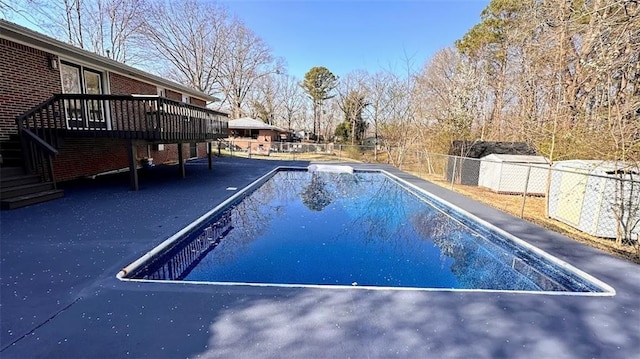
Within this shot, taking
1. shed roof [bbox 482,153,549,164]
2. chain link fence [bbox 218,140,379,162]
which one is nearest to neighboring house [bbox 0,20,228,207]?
shed roof [bbox 482,153,549,164]

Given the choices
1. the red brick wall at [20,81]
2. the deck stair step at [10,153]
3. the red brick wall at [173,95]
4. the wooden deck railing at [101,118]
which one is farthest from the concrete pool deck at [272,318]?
the red brick wall at [173,95]

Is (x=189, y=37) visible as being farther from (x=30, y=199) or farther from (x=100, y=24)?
(x=30, y=199)

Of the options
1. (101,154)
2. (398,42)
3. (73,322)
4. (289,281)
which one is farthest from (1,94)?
(398,42)

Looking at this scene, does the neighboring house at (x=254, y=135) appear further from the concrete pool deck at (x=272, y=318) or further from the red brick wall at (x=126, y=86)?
the concrete pool deck at (x=272, y=318)

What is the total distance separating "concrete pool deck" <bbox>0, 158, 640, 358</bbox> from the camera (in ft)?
6.70

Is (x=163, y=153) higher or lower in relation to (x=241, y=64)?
lower

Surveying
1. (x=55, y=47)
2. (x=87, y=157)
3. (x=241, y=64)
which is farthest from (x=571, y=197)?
(x=241, y=64)

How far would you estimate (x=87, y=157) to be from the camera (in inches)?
345

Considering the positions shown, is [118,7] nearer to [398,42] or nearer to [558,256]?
[398,42]

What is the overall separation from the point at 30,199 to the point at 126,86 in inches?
246

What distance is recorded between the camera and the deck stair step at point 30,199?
5211mm

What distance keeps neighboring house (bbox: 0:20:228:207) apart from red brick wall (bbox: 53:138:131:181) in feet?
0.09

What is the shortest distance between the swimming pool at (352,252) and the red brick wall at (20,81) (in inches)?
210

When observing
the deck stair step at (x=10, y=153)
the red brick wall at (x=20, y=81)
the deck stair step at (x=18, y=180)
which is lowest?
the deck stair step at (x=18, y=180)
